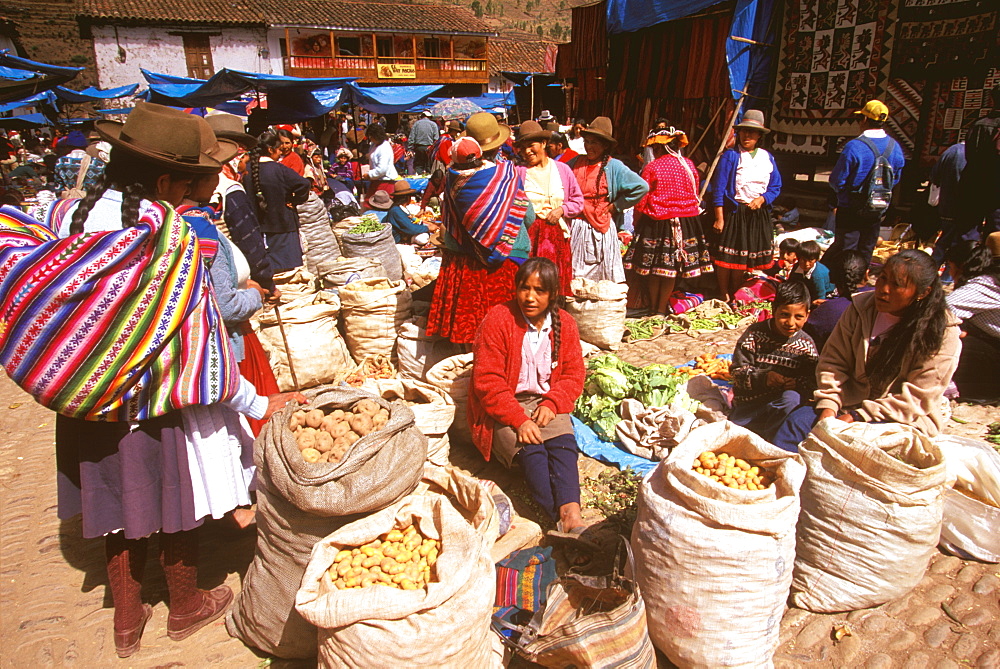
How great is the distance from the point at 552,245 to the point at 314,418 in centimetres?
296

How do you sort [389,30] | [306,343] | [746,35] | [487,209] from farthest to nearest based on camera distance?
[389,30], [746,35], [306,343], [487,209]

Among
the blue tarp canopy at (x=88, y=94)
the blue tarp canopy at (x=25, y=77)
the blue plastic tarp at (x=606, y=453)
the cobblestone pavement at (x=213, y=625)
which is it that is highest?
the blue tarp canopy at (x=88, y=94)

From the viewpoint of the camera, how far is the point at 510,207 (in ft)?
13.3

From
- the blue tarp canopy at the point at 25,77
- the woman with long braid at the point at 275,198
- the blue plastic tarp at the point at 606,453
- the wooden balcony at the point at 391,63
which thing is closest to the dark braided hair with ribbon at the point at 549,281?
the blue plastic tarp at the point at 606,453

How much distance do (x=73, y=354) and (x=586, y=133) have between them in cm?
432

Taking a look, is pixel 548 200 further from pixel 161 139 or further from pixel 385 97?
pixel 385 97

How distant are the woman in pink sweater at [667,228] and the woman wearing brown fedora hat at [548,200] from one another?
117cm

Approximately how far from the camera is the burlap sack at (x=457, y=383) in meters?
3.74

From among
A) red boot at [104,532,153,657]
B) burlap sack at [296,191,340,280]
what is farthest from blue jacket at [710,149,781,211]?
red boot at [104,532,153,657]

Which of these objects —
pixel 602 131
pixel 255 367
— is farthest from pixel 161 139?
pixel 602 131

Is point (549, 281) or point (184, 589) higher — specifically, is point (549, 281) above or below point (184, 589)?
above

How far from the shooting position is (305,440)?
227 cm

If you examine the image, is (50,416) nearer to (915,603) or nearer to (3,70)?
(915,603)

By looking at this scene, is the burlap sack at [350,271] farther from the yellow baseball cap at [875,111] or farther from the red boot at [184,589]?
the yellow baseball cap at [875,111]
